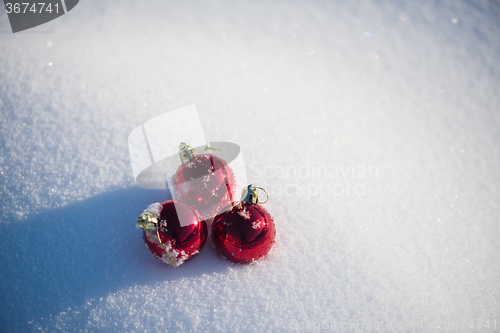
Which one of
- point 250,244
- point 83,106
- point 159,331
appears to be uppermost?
point 83,106

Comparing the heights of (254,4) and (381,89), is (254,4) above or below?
above

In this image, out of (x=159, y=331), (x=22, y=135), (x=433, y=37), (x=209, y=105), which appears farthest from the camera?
(x=433, y=37)

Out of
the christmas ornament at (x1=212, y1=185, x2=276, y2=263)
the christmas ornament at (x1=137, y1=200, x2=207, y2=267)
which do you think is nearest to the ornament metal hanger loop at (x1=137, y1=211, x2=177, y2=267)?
the christmas ornament at (x1=137, y1=200, x2=207, y2=267)

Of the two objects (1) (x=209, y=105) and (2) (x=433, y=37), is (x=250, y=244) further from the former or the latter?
(2) (x=433, y=37)

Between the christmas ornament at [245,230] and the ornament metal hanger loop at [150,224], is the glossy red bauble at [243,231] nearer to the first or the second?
the christmas ornament at [245,230]

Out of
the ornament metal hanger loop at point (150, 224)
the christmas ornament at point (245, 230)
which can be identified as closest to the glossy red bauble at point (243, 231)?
the christmas ornament at point (245, 230)

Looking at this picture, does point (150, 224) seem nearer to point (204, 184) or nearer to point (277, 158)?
point (204, 184)

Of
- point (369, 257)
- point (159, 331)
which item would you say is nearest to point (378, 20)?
point (369, 257)
